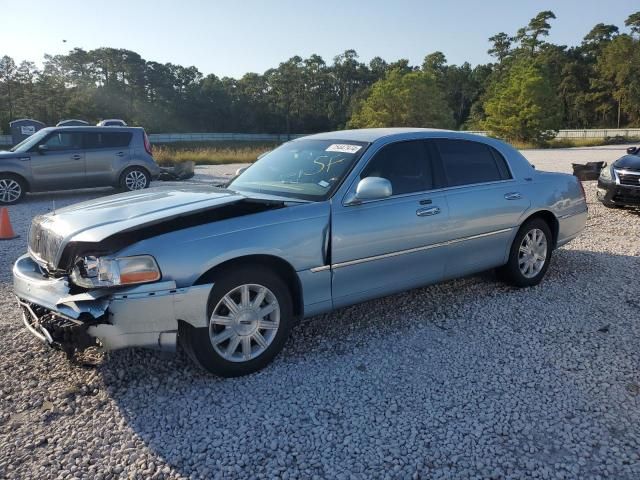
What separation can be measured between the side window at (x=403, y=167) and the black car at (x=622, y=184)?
641 centimetres

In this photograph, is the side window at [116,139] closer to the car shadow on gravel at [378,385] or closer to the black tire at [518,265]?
the car shadow on gravel at [378,385]

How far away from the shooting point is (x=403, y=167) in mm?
4445

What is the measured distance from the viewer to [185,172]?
52.9 feet

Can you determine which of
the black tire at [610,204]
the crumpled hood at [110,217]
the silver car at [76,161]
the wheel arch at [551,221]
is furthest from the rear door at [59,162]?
the black tire at [610,204]

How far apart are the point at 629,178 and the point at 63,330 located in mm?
9466

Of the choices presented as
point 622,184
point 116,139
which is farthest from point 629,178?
point 116,139

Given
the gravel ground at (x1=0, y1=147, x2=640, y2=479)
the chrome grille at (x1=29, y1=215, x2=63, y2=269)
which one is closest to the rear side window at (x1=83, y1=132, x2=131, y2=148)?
the gravel ground at (x1=0, y1=147, x2=640, y2=479)

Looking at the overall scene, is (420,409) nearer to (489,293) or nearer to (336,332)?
(336,332)

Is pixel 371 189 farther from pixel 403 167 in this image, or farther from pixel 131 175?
pixel 131 175

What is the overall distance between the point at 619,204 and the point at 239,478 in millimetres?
9125

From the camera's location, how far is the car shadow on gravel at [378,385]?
2.77 meters

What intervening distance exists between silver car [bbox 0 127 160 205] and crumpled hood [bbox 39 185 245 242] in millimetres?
8740

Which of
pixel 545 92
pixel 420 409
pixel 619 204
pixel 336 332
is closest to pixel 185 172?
pixel 619 204

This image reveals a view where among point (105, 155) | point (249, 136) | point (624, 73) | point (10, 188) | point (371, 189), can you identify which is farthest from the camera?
point (249, 136)
